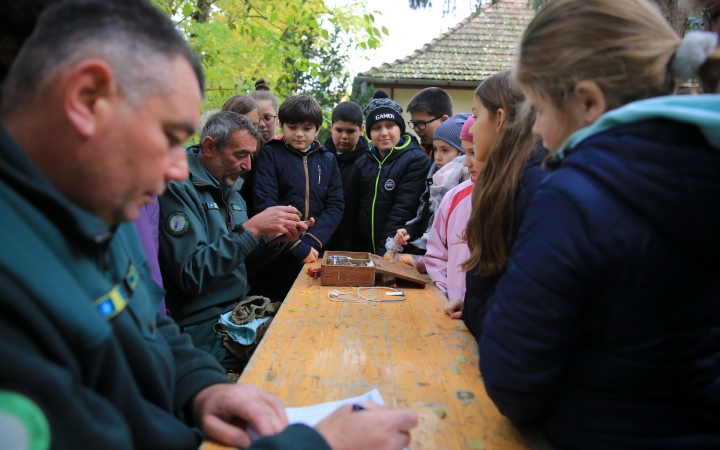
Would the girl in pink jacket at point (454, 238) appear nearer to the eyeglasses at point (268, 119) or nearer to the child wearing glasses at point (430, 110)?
the child wearing glasses at point (430, 110)

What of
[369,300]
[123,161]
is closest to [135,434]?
[123,161]

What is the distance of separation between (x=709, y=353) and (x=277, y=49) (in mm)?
7905

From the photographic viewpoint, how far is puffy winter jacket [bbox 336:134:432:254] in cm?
430

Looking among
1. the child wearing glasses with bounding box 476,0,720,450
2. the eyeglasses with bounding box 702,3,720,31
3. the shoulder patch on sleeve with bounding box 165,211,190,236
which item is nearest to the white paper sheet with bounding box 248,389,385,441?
the child wearing glasses with bounding box 476,0,720,450

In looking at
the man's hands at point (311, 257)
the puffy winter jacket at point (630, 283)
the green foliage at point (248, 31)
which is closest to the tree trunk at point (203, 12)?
the green foliage at point (248, 31)

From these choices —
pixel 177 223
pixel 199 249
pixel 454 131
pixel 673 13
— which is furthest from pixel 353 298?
pixel 673 13

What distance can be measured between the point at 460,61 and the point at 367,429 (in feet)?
48.0

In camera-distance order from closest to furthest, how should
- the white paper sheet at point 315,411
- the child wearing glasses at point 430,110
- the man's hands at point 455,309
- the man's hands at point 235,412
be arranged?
1. the man's hands at point 235,412
2. the white paper sheet at point 315,411
3. the man's hands at point 455,309
4. the child wearing glasses at point 430,110

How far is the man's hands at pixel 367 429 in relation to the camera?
1117 millimetres

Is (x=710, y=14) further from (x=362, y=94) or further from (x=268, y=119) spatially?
(x=362, y=94)

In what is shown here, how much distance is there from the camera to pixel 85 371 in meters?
0.89

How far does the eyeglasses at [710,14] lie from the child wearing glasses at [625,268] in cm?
122

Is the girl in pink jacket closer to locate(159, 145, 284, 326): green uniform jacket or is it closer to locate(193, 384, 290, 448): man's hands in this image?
locate(159, 145, 284, 326): green uniform jacket

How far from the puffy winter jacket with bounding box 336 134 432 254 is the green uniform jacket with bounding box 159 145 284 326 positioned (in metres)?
1.62
